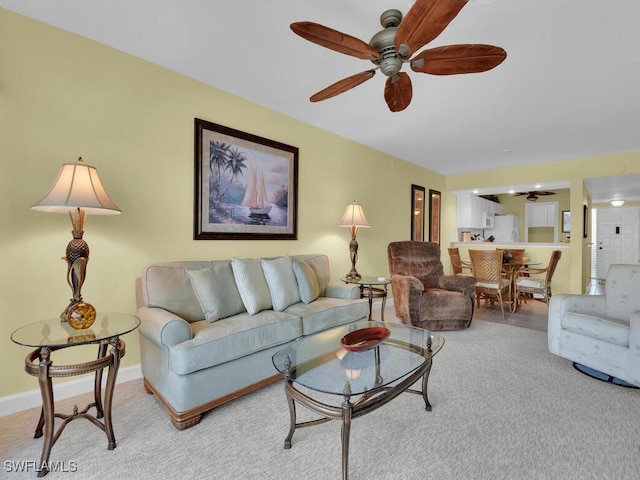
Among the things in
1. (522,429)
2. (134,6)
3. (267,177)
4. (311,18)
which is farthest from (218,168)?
(522,429)

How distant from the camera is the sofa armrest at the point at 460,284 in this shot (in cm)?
381

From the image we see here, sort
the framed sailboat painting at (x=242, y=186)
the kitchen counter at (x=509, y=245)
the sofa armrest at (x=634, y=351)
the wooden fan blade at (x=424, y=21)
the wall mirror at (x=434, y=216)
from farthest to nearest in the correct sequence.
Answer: the wall mirror at (x=434, y=216) → the kitchen counter at (x=509, y=245) → the framed sailboat painting at (x=242, y=186) → the sofa armrest at (x=634, y=351) → the wooden fan blade at (x=424, y=21)

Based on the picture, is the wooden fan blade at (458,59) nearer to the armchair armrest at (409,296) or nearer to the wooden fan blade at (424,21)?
the wooden fan blade at (424,21)

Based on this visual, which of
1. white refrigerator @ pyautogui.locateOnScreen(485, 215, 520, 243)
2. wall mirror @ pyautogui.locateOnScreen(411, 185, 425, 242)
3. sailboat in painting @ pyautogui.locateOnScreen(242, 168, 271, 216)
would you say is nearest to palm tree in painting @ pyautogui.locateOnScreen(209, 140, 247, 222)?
sailboat in painting @ pyautogui.locateOnScreen(242, 168, 271, 216)

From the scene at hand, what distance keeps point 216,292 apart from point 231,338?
0.45 m

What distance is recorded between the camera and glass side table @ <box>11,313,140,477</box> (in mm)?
1498

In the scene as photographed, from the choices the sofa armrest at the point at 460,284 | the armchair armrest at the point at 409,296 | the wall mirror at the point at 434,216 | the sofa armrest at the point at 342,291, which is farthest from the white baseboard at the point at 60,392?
the wall mirror at the point at 434,216

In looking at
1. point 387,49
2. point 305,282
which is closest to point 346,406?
point 305,282

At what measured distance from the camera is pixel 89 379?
7.47ft

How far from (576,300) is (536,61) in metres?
2.01

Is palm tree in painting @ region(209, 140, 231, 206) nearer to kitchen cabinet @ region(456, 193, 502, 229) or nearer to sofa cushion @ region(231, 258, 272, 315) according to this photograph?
sofa cushion @ region(231, 258, 272, 315)

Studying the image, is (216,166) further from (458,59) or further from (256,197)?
(458,59)

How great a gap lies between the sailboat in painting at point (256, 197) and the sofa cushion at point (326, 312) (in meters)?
1.06

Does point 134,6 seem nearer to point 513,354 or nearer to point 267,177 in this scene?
point 267,177
